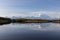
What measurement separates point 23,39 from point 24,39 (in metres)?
0.15

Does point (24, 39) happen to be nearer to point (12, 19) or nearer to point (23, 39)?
point (23, 39)

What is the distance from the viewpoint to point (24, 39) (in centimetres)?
1803

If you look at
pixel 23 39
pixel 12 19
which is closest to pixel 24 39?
pixel 23 39

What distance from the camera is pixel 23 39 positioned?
18.0m

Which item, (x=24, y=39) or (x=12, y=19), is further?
(x=12, y=19)

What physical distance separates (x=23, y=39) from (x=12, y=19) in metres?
118

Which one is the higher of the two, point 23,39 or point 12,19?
point 12,19

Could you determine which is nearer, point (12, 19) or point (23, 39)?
point (23, 39)

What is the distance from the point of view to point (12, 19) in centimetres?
→ 13462

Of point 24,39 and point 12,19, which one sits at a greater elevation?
point 12,19

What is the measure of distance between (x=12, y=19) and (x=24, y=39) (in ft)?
388
